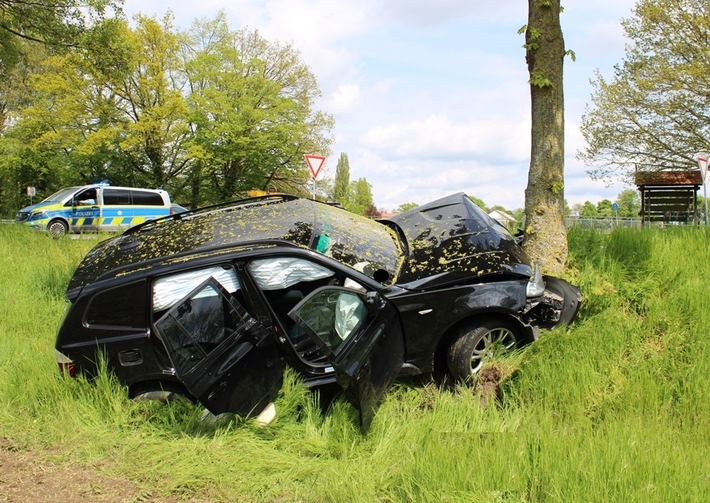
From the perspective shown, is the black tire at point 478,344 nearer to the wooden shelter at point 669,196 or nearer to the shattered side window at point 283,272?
the shattered side window at point 283,272

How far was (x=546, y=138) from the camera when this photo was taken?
630 cm

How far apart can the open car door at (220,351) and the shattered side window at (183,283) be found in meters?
0.28

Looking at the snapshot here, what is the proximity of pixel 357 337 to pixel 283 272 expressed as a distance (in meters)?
0.97

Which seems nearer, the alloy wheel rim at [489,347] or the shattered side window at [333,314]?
the shattered side window at [333,314]

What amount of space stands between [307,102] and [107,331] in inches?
1237

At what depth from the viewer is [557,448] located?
2914 mm

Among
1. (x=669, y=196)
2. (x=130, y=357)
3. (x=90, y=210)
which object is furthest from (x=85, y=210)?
(x=669, y=196)

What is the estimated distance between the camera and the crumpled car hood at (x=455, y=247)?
14.3 ft

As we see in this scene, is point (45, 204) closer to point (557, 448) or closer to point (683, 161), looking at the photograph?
point (557, 448)

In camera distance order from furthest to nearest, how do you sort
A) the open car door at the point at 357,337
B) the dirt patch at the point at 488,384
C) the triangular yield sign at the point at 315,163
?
the triangular yield sign at the point at 315,163 < the dirt patch at the point at 488,384 < the open car door at the point at 357,337

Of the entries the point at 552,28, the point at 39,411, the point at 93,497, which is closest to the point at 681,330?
the point at 552,28

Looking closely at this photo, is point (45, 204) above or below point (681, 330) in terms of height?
above

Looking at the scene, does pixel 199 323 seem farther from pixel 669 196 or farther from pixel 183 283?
pixel 669 196

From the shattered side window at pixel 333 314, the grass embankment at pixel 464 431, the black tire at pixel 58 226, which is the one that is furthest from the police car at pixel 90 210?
the shattered side window at pixel 333 314
